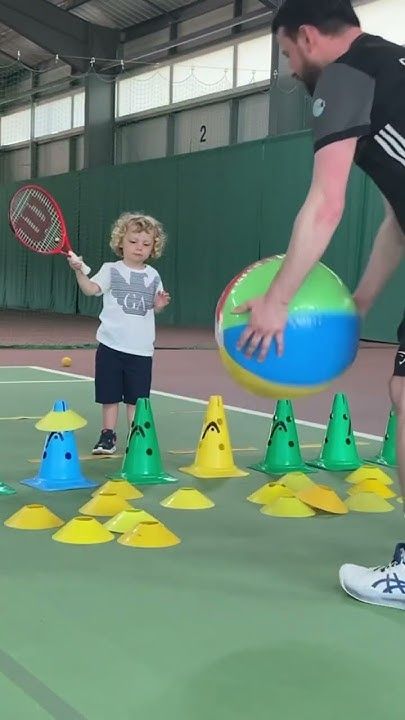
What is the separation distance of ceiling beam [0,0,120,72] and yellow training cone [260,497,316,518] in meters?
16.3

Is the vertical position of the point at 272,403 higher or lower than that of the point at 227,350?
lower

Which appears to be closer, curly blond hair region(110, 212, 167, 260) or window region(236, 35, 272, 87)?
curly blond hair region(110, 212, 167, 260)

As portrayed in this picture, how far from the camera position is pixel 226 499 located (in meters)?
3.88

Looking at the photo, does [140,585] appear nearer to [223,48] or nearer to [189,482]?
[189,482]

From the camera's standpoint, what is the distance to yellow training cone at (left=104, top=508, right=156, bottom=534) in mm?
3268

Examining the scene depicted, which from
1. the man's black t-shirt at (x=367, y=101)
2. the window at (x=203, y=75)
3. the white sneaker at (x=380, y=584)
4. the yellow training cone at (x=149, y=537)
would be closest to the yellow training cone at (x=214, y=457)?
the yellow training cone at (x=149, y=537)

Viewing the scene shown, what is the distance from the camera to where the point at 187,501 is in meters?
3.68

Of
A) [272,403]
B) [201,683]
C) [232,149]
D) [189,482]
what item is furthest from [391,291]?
[201,683]

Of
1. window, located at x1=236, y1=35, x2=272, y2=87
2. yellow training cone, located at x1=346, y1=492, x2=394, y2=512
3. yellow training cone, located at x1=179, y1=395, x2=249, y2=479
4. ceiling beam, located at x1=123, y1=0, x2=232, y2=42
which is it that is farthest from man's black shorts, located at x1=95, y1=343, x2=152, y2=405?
ceiling beam, located at x1=123, y1=0, x2=232, y2=42

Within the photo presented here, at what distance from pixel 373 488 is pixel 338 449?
27.2 inches

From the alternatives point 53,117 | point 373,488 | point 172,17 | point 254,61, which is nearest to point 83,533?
point 373,488

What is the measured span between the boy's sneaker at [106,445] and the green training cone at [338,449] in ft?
3.27

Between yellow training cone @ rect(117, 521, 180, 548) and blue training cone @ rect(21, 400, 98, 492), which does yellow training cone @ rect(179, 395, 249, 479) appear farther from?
yellow training cone @ rect(117, 521, 180, 548)

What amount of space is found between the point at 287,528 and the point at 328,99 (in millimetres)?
1637
